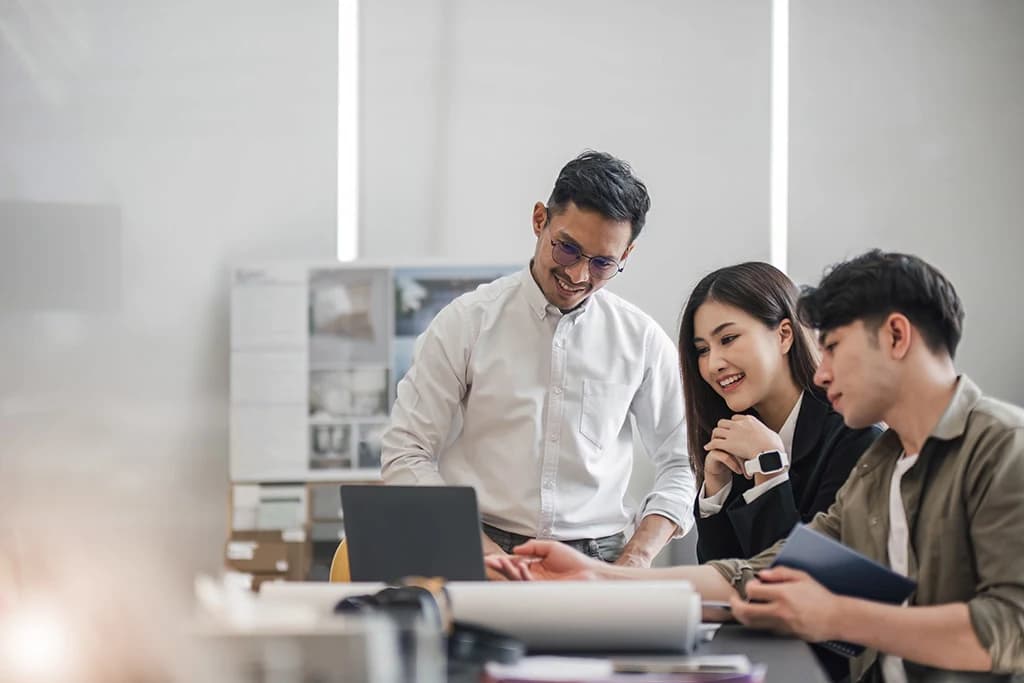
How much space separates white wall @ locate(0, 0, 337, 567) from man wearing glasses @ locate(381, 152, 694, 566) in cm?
276

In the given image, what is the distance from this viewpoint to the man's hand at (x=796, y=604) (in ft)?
4.71

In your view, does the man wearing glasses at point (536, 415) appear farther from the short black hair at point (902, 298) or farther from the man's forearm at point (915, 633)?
the man's forearm at point (915, 633)

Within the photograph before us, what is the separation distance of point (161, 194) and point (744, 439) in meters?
3.90

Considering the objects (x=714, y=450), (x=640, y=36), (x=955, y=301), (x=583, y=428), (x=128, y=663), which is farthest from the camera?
(x=640, y=36)

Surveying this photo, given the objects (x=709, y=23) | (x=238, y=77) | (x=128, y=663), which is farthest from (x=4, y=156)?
(x=128, y=663)

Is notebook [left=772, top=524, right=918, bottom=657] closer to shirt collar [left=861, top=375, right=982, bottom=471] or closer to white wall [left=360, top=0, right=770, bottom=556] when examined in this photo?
shirt collar [left=861, top=375, right=982, bottom=471]

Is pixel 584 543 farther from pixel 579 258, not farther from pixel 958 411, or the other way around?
pixel 958 411

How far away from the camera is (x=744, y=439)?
2082 mm

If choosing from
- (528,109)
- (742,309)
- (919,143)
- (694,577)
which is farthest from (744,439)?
(919,143)

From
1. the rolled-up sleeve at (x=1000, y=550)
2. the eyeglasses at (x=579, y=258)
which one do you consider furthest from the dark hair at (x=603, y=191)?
the rolled-up sleeve at (x=1000, y=550)

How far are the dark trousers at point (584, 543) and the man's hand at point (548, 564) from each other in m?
0.76

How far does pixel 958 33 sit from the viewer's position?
17.0 feet

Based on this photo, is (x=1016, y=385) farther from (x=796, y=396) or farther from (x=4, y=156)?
(x=4, y=156)

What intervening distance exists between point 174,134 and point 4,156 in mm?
806
